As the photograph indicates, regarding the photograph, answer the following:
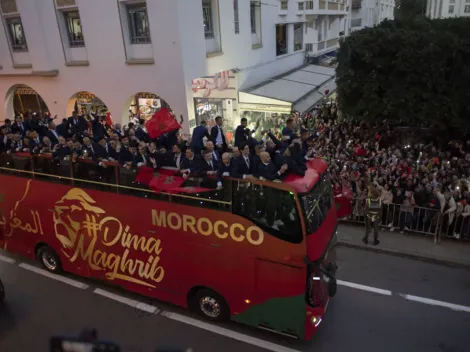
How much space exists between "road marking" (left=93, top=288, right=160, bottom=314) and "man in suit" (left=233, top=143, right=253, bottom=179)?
3.69 metres

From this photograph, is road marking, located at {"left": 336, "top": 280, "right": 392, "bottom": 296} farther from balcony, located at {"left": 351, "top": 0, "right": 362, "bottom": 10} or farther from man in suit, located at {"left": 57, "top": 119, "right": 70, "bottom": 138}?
balcony, located at {"left": 351, "top": 0, "right": 362, "bottom": 10}

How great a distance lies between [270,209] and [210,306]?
2.60 metres

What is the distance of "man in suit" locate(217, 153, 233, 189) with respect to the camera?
6.25 meters

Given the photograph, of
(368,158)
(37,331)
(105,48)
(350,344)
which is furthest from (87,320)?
(105,48)

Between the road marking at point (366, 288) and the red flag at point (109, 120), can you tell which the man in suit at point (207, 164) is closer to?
the road marking at point (366, 288)

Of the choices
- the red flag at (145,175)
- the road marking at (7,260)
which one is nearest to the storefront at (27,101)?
the road marking at (7,260)

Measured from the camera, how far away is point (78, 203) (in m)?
7.97

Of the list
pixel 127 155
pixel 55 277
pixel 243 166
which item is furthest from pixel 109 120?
pixel 243 166

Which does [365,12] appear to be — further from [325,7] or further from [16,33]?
[16,33]

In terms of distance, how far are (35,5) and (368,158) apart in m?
15.4

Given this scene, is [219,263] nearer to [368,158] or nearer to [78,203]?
[78,203]

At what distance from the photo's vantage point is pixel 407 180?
10.5m

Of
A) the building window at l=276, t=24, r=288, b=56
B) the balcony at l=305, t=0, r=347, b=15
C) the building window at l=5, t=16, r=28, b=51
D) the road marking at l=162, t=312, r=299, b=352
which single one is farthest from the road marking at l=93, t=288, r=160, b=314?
the balcony at l=305, t=0, r=347, b=15

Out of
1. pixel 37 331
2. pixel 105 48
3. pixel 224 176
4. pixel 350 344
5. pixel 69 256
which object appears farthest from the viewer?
pixel 105 48
